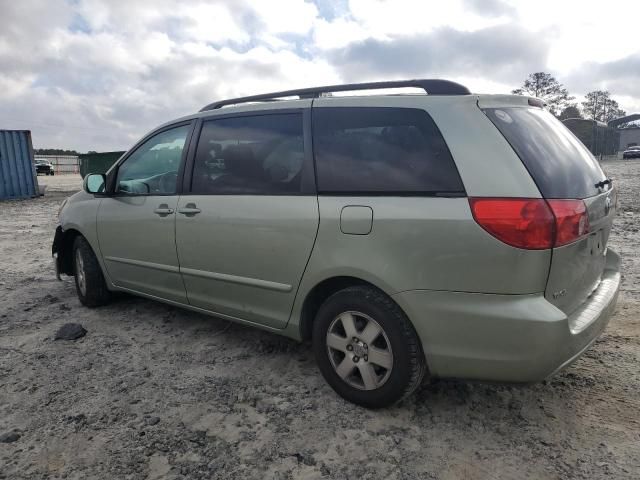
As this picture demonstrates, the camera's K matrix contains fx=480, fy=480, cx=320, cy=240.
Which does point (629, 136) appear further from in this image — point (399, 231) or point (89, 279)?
point (399, 231)

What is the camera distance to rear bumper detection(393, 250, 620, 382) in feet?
7.00

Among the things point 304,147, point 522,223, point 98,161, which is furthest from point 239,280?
point 98,161

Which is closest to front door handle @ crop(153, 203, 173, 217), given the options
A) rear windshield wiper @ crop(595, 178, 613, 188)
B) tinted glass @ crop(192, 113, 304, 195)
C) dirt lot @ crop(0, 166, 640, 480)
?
tinted glass @ crop(192, 113, 304, 195)

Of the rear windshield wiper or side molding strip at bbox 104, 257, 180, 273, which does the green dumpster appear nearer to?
side molding strip at bbox 104, 257, 180, 273

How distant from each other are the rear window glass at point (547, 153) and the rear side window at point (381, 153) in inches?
12.7

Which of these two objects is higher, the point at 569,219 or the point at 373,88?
the point at 373,88

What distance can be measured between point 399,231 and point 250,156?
124 centimetres

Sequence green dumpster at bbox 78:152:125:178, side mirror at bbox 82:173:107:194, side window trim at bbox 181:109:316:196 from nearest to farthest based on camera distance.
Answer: side window trim at bbox 181:109:316:196
side mirror at bbox 82:173:107:194
green dumpster at bbox 78:152:125:178

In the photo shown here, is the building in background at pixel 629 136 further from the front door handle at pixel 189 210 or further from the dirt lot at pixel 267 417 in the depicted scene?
the front door handle at pixel 189 210

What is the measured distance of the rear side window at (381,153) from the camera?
7.77 feet

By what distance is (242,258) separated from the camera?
3.06 metres

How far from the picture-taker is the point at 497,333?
2.18m

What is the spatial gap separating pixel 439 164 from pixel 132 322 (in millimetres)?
3045

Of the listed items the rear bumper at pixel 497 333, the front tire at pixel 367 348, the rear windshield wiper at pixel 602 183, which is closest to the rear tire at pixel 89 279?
the front tire at pixel 367 348
